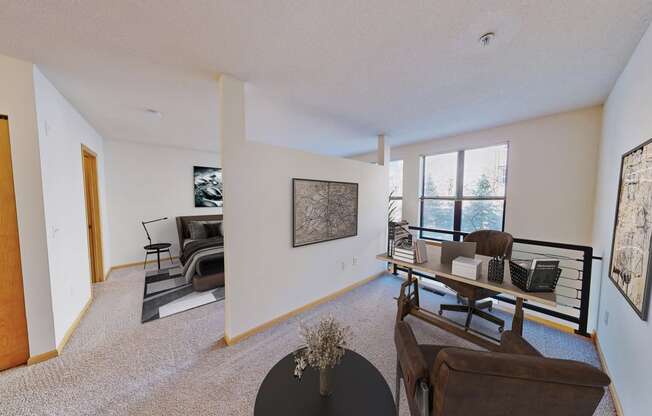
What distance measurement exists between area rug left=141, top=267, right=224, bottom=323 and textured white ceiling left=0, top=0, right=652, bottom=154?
8.12 feet

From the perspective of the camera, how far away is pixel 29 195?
177cm

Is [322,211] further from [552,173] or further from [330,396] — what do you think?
[552,173]

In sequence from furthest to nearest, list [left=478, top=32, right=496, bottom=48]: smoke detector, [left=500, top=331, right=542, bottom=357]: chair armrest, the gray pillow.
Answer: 1. the gray pillow
2. [left=478, top=32, right=496, bottom=48]: smoke detector
3. [left=500, top=331, right=542, bottom=357]: chair armrest

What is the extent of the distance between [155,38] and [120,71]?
72 cm

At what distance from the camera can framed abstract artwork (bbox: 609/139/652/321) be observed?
4.06 feet

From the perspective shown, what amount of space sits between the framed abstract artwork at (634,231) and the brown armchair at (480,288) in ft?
2.43

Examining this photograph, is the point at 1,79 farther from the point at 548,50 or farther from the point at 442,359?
the point at 548,50

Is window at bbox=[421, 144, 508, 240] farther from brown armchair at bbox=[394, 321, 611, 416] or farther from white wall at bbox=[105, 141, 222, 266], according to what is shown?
white wall at bbox=[105, 141, 222, 266]

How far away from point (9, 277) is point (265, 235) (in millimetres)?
2005

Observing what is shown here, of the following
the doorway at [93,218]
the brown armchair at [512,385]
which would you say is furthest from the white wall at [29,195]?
the brown armchair at [512,385]

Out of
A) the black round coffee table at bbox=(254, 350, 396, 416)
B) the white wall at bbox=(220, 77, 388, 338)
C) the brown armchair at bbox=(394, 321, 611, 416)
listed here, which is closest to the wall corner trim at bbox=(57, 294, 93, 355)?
the white wall at bbox=(220, 77, 388, 338)

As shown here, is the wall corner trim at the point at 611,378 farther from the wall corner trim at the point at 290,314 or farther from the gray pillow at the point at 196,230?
the gray pillow at the point at 196,230

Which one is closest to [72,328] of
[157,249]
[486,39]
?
[157,249]

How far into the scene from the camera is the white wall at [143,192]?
13.5 ft
